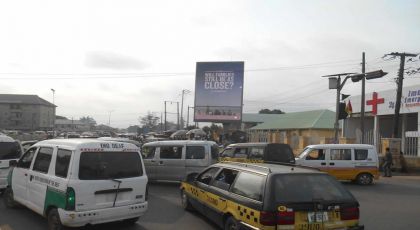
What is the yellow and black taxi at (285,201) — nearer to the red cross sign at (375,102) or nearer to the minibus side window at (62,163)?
the minibus side window at (62,163)

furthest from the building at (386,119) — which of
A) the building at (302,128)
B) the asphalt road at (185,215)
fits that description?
the asphalt road at (185,215)

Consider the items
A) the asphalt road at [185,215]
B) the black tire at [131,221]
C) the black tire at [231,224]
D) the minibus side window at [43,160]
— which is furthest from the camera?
the asphalt road at [185,215]

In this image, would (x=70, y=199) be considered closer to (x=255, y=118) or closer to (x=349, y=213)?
(x=349, y=213)

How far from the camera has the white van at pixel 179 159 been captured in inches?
645

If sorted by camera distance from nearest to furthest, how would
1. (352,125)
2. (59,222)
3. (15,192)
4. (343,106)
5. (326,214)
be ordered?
1. (326,214)
2. (59,222)
3. (15,192)
4. (343,106)
5. (352,125)

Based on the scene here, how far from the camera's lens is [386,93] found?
32500 millimetres

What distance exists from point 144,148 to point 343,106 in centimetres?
1260

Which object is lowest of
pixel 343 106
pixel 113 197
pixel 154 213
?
pixel 154 213

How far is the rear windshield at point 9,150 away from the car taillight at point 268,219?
859 cm

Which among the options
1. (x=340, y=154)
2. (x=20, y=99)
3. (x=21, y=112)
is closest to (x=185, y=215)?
(x=340, y=154)

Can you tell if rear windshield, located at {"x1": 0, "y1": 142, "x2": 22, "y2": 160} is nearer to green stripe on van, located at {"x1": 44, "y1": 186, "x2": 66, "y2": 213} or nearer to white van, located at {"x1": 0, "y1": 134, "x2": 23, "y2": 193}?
white van, located at {"x1": 0, "y1": 134, "x2": 23, "y2": 193}

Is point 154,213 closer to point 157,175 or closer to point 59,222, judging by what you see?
point 59,222

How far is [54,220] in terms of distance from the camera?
26.7 ft

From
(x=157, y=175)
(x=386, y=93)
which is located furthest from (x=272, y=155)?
(x=386, y=93)
